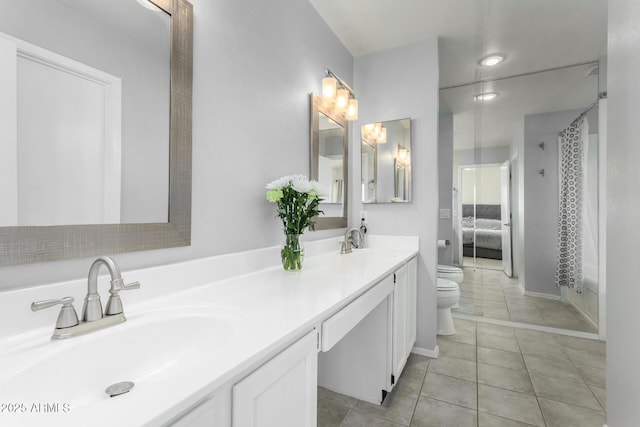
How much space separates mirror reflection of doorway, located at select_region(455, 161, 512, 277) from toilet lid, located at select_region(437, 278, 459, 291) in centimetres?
35

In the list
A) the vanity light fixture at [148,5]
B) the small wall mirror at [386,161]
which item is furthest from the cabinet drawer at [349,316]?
the vanity light fixture at [148,5]

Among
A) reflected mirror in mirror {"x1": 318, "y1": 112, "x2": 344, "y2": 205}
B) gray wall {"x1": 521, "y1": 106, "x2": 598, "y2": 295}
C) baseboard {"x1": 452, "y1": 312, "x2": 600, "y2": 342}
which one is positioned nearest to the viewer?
reflected mirror in mirror {"x1": 318, "y1": 112, "x2": 344, "y2": 205}

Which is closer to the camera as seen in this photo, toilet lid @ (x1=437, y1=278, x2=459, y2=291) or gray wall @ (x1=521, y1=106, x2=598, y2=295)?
toilet lid @ (x1=437, y1=278, x2=459, y2=291)

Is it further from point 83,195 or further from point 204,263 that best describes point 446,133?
point 83,195

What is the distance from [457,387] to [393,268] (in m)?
0.95

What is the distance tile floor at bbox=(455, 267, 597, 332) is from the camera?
290 centimetres

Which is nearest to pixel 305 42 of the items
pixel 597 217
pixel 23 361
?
pixel 23 361

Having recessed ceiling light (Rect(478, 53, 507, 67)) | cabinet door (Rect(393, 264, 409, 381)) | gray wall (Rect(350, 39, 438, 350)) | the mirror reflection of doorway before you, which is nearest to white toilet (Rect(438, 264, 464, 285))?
the mirror reflection of doorway

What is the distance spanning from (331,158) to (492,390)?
6.14 feet

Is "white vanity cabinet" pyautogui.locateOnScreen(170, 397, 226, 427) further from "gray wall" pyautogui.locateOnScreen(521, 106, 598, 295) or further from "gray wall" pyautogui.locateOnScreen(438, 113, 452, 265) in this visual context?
"gray wall" pyautogui.locateOnScreen(521, 106, 598, 295)

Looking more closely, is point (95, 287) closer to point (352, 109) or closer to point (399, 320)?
point (399, 320)

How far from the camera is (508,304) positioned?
3.21 m

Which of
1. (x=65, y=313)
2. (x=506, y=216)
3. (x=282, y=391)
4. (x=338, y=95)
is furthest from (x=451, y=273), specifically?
(x=65, y=313)

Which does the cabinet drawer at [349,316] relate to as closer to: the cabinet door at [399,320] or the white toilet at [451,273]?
the cabinet door at [399,320]
